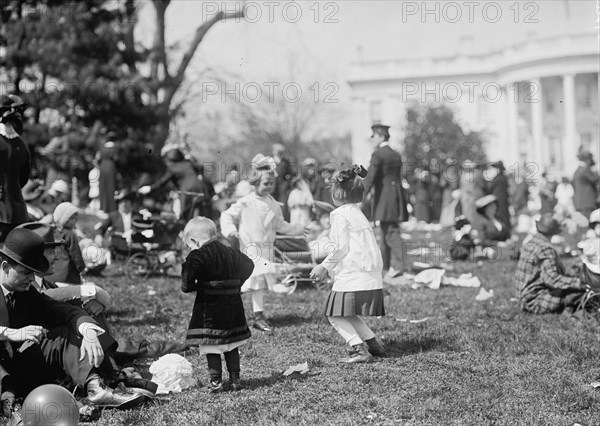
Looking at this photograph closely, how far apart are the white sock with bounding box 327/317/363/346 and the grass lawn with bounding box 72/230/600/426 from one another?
21cm

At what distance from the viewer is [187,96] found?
87.6 feet

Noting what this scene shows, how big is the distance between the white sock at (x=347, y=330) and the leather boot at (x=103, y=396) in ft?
6.15

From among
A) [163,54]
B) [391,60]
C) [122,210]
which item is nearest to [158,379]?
[122,210]

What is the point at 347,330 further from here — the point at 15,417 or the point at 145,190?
the point at 145,190

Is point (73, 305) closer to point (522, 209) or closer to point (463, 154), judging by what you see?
point (522, 209)

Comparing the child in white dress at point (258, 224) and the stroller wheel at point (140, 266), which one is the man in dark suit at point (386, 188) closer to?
the stroller wheel at point (140, 266)

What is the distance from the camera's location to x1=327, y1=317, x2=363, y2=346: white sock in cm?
632

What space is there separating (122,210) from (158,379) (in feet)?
27.9

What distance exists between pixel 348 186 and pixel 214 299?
5.09 ft

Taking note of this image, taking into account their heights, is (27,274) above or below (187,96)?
below

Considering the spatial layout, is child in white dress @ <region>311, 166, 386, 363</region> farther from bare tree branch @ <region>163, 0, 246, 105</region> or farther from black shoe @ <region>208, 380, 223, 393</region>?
bare tree branch @ <region>163, 0, 246, 105</region>

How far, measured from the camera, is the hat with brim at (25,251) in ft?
15.6

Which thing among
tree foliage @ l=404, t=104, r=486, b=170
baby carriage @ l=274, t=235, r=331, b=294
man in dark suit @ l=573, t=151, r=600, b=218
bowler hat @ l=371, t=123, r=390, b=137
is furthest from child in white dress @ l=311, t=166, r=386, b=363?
tree foliage @ l=404, t=104, r=486, b=170

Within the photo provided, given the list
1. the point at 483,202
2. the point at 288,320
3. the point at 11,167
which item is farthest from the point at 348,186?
the point at 483,202
